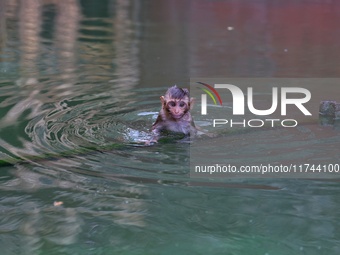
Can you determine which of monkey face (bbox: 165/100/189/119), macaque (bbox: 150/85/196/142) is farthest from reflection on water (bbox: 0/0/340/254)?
monkey face (bbox: 165/100/189/119)

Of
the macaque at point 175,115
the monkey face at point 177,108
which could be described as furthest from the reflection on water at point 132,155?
the monkey face at point 177,108

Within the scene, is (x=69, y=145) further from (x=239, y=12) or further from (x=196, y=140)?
(x=239, y=12)

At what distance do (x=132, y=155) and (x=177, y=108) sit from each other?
0.68 meters

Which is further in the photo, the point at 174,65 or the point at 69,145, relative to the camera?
the point at 174,65

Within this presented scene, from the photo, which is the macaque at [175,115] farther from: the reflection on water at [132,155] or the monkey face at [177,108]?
the reflection on water at [132,155]

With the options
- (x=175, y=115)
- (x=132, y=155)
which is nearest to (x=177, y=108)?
(x=175, y=115)

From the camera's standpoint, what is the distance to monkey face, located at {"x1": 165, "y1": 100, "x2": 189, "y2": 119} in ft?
18.1

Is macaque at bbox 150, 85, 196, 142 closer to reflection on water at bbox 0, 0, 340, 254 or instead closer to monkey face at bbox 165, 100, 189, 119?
monkey face at bbox 165, 100, 189, 119

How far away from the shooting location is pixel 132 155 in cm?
499

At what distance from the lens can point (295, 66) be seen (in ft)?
27.6

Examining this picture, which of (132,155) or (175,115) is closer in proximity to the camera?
(132,155)

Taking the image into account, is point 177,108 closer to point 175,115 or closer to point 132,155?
point 175,115

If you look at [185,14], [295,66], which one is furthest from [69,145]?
[185,14]

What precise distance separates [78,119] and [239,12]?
8.56 metres
